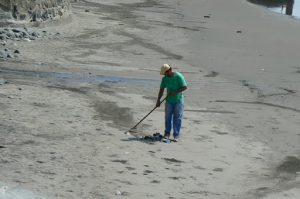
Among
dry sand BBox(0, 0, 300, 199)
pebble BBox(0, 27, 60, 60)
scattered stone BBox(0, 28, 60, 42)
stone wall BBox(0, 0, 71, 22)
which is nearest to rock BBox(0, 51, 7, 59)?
pebble BBox(0, 27, 60, 60)

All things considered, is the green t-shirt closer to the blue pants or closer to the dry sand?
the blue pants

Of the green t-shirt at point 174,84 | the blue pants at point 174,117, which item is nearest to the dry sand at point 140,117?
the blue pants at point 174,117

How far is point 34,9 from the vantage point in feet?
73.6

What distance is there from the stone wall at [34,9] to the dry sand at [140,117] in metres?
0.55

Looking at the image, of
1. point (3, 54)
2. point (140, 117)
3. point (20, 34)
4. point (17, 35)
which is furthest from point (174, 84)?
point (20, 34)

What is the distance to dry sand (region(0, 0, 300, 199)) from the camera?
8578 mm

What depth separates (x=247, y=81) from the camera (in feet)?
57.3

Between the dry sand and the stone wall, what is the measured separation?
0.55 meters

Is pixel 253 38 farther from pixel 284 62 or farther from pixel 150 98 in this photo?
pixel 150 98

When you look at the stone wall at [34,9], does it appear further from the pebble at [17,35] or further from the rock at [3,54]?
the rock at [3,54]

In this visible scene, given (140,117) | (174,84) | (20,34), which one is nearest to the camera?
(174,84)

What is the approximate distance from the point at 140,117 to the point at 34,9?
11416mm

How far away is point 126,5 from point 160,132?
29.0 meters

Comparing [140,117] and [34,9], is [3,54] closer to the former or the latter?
[34,9]
